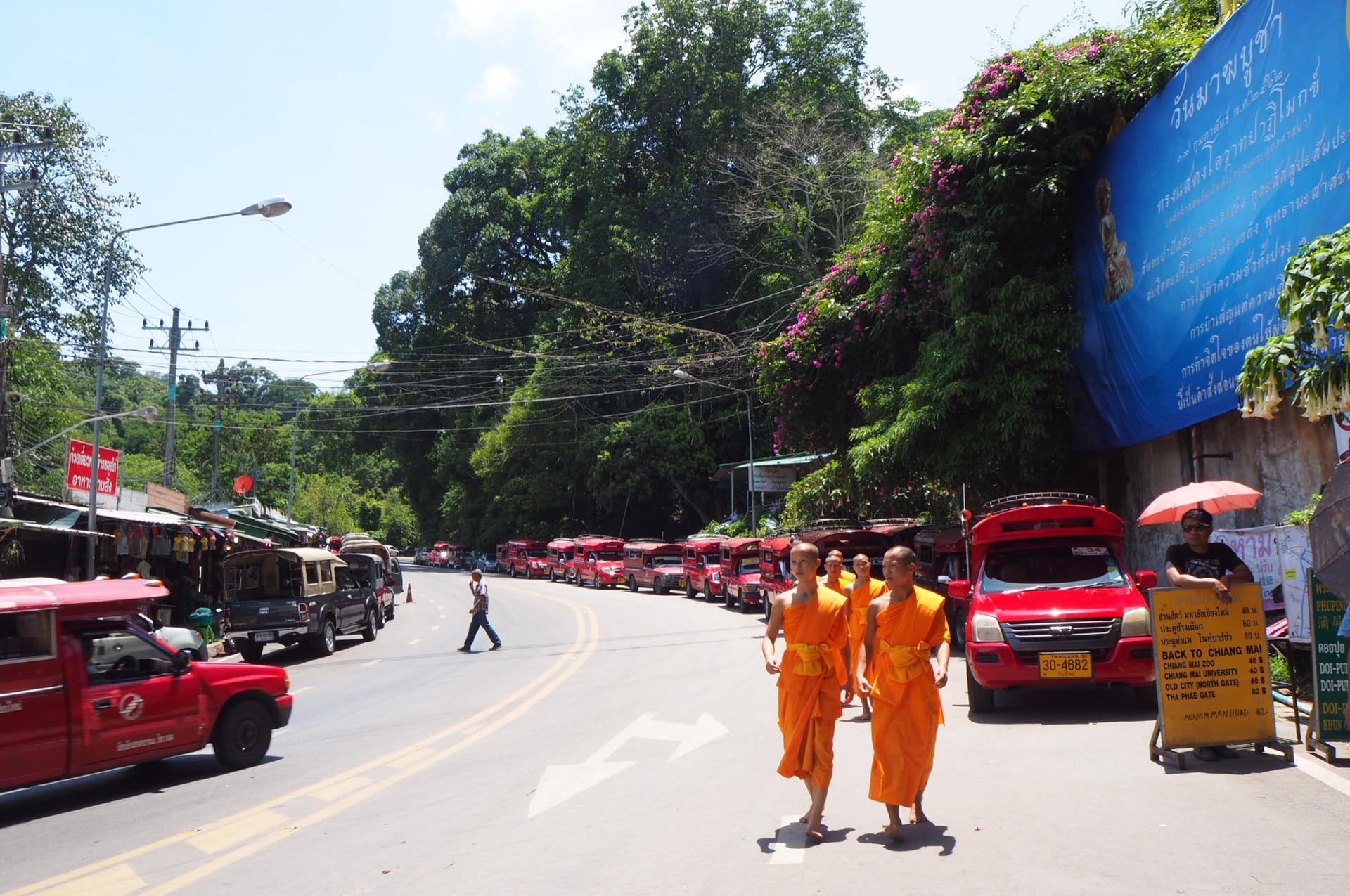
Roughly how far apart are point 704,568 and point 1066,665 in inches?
981

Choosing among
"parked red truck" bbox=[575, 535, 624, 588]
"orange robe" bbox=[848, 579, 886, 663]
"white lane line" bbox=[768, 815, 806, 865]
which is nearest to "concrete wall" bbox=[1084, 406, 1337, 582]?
"orange robe" bbox=[848, 579, 886, 663]

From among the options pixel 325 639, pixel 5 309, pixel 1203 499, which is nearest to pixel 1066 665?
pixel 1203 499

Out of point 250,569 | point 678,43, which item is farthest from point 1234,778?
point 678,43

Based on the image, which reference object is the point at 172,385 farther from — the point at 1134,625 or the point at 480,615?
the point at 1134,625

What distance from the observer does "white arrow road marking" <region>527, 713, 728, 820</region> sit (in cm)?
786

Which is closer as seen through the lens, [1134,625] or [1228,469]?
[1134,625]

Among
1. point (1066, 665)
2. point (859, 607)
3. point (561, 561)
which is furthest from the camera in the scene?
point (561, 561)

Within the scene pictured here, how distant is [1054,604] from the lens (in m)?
10.4

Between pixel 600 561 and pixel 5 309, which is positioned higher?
pixel 5 309

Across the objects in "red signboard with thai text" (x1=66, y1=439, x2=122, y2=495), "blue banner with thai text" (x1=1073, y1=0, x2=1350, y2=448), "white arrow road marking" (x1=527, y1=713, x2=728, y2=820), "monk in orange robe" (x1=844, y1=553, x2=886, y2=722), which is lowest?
"white arrow road marking" (x1=527, y1=713, x2=728, y2=820)

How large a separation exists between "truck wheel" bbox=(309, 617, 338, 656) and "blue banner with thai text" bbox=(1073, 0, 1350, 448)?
14780 millimetres

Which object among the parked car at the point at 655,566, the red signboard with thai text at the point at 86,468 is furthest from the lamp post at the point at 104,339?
the parked car at the point at 655,566

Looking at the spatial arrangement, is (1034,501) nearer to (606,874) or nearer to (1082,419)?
(1082,419)

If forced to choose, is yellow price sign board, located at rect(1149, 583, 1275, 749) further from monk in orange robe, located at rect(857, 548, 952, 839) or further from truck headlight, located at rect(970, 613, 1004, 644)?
truck headlight, located at rect(970, 613, 1004, 644)
